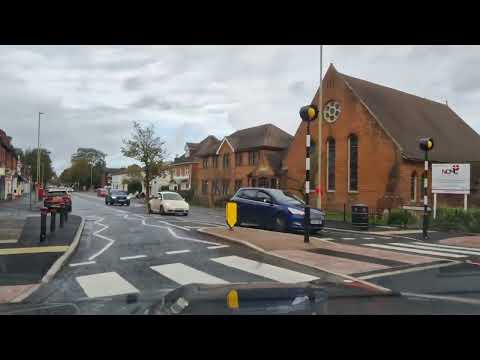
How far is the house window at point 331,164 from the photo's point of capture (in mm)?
34562

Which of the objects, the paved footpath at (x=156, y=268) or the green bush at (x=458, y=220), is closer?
the paved footpath at (x=156, y=268)

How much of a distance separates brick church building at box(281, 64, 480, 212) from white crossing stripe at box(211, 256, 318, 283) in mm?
21879

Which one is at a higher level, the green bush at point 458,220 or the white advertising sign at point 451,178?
the white advertising sign at point 451,178

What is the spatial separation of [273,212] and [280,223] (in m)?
0.49

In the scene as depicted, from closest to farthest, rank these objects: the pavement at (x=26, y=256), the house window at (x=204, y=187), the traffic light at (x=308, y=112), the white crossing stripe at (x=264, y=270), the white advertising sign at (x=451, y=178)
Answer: the pavement at (x=26, y=256) → the white crossing stripe at (x=264, y=270) → the traffic light at (x=308, y=112) → the white advertising sign at (x=451, y=178) → the house window at (x=204, y=187)

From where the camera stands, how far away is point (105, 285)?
6973mm

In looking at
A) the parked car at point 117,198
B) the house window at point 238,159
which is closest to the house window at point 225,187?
the house window at point 238,159

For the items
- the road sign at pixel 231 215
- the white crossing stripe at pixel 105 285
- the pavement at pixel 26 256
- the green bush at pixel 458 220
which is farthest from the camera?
the green bush at pixel 458 220

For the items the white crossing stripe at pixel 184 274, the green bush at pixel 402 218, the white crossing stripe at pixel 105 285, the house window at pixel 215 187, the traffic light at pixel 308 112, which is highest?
the traffic light at pixel 308 112

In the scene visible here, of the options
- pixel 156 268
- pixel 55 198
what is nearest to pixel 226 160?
pixel 55 198

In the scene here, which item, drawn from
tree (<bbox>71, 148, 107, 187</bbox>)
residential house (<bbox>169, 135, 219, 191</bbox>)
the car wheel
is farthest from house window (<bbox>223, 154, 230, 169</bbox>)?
tree (<bbox>71, 148, 107, 187</bbox>)

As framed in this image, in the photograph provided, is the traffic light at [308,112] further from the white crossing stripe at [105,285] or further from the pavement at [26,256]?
the pavement at [26,256]

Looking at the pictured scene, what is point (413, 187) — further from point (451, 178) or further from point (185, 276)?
point (185, 276)

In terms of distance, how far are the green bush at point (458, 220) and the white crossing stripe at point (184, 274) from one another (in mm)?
13670
